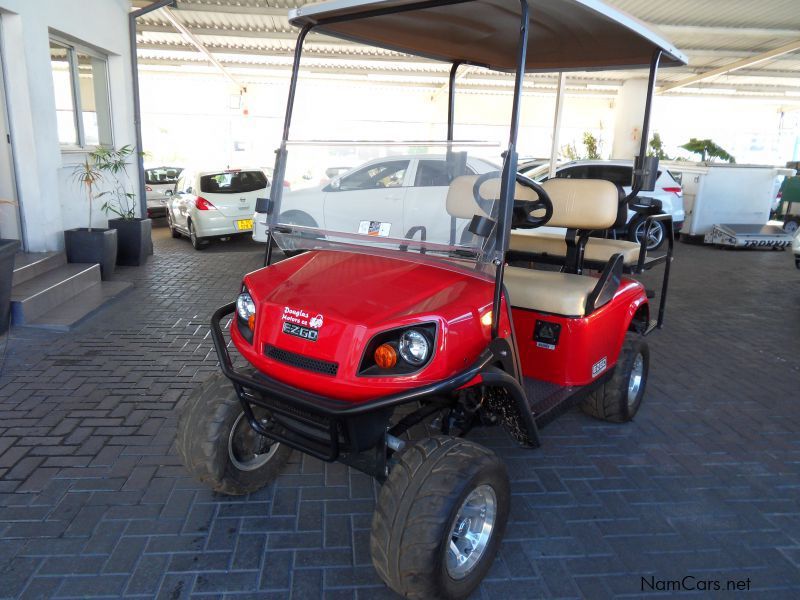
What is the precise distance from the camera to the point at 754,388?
476cm

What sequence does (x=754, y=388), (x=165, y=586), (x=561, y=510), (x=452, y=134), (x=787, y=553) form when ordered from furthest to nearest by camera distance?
(x=754, y=388)
(x=452, y=134)
(x=561, y=510)
(x=787, y=553)
(x=165, y=586)

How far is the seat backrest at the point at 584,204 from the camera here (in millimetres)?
3812

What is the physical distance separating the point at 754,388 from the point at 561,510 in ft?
8.50

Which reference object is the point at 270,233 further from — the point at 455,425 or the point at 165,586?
the point at 165,586

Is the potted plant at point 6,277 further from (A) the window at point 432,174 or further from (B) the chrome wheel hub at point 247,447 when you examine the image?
(A) the window at point 432,174

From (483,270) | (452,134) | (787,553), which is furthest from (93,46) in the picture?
(787,553)

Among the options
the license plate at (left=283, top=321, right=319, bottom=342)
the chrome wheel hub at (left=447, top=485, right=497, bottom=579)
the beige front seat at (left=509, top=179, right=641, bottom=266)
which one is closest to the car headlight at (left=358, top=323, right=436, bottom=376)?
the license plate at (left=283, top=321, right=319, bottom=342)

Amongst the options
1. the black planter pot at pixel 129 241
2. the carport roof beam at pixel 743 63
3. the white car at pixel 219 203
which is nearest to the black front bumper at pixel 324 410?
the black planter pot at pixel 129 241

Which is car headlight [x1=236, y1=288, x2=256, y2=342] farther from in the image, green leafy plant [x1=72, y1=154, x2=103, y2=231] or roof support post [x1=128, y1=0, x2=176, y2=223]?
roof support post [x1=128, y1=0, x2=176, y2=223]

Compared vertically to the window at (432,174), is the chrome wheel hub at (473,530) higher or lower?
lower

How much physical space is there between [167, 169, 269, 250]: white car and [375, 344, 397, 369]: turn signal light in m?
9.08

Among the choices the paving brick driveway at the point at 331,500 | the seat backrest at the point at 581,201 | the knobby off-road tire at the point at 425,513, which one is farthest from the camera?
the seat backrest at the point at 581,201

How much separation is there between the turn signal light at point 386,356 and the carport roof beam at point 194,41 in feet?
36.0

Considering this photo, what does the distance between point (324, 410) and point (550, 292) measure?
1.62m
